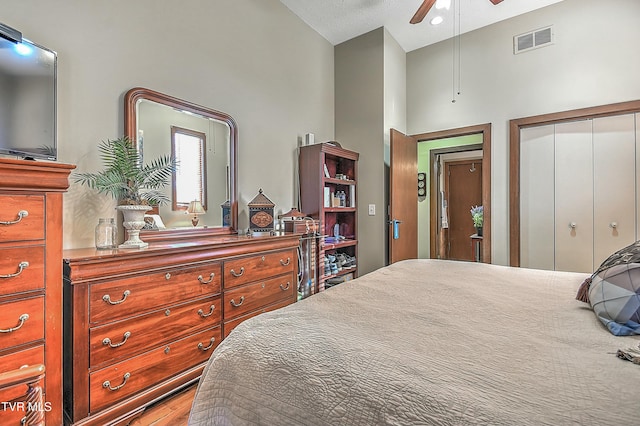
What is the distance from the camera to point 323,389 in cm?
74

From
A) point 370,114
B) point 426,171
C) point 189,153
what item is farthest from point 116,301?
point 426,171

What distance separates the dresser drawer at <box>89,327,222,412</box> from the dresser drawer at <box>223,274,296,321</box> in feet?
0.56

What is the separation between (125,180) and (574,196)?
402 centimetres

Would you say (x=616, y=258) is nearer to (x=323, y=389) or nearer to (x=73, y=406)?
(x=323, y=389)

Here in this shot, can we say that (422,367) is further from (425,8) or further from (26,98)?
(425,8)

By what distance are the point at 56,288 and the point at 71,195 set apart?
2.29ft

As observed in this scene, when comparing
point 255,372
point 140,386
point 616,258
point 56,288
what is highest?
point 616,258

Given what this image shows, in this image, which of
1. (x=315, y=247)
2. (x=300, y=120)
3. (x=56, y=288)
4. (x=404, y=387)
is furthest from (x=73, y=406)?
(x=300, y=120)

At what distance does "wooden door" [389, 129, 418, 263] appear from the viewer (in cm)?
349

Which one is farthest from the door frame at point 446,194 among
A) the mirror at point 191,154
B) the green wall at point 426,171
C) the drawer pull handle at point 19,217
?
the drawer pull handle at point 19,217

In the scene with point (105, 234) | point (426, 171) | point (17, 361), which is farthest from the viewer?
point (426, 171)

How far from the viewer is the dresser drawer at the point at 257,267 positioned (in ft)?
6.73

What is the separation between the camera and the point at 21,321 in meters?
1.18

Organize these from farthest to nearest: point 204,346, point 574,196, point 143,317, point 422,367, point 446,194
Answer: point 446,194 < point 574,196 < point 204,346 < point 143,317 < point 422,367
